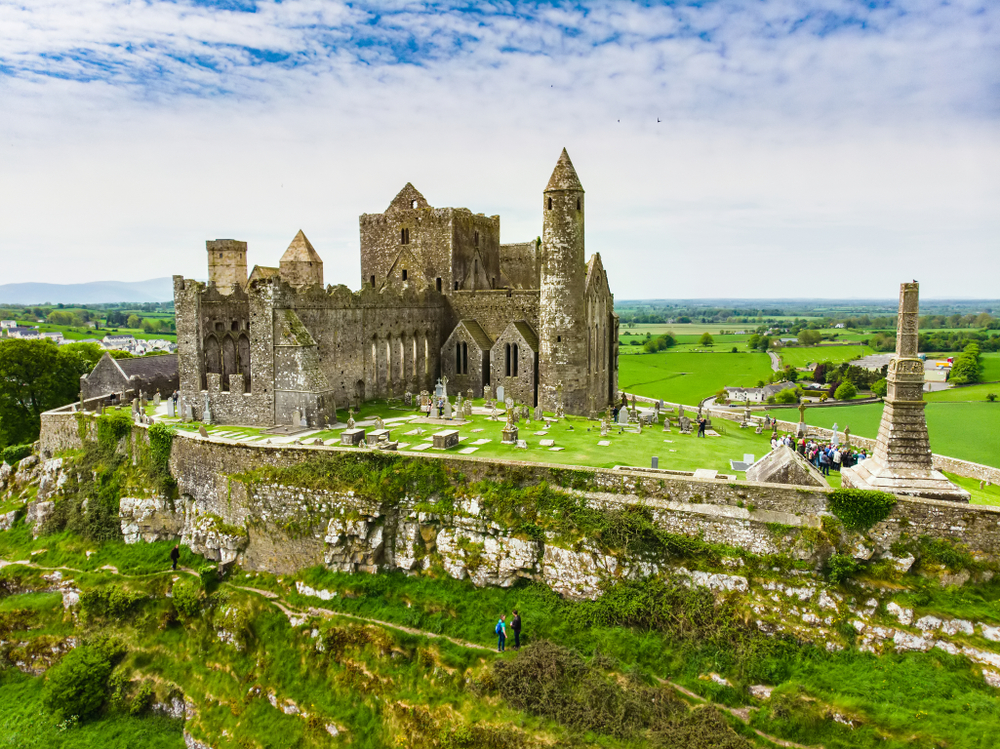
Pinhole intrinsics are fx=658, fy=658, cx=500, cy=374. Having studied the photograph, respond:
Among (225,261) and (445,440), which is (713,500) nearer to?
(445,440)

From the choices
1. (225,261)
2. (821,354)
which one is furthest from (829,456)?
(821,354)

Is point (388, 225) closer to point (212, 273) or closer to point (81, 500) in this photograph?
point (212, 273)

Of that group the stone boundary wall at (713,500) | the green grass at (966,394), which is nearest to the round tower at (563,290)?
the stone boundary wall at (713,500)

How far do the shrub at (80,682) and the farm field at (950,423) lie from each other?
112 ft

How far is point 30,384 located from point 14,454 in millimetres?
6915

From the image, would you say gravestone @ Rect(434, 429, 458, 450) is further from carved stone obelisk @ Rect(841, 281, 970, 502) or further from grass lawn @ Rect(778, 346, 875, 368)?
grass lawn @ Rect(778, 346, 875, 368)

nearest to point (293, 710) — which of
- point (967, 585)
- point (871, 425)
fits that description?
point (967, 585)

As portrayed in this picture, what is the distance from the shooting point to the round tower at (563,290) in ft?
102

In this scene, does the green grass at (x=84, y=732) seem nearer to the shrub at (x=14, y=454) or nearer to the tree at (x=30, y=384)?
the shrub at (x=14, y=454)

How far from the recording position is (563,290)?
103 feet

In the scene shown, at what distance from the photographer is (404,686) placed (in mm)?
18078

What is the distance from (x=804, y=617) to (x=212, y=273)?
31460mm

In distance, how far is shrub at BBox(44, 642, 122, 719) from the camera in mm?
20797

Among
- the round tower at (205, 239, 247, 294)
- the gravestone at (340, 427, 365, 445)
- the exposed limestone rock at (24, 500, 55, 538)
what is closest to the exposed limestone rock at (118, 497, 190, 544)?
the exposed limestone rock at (24, 500, 55, 538)
